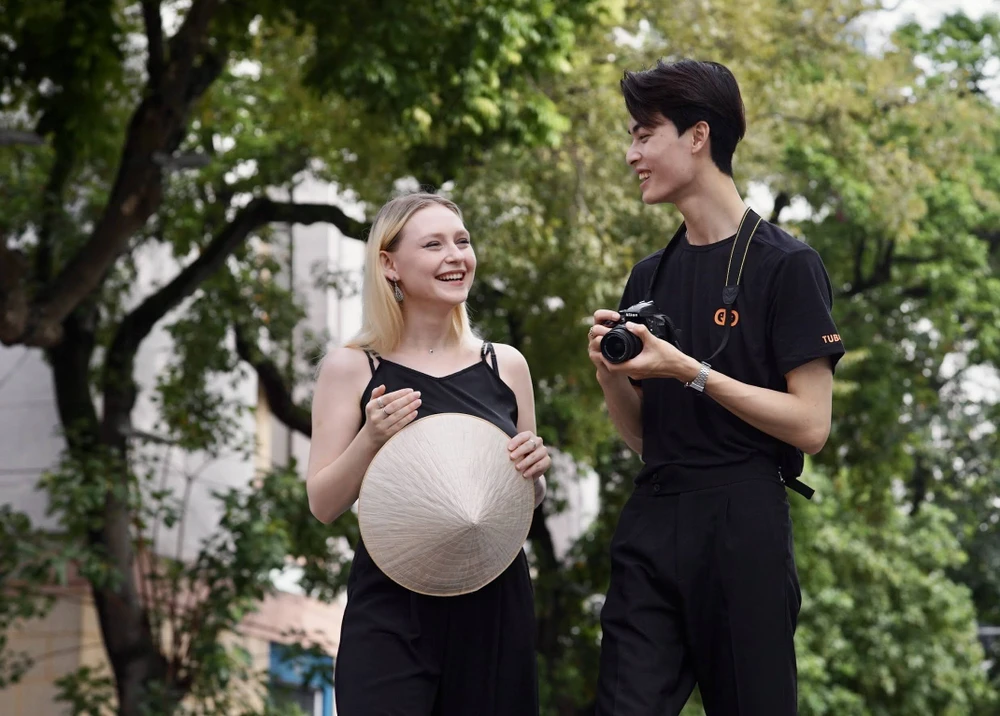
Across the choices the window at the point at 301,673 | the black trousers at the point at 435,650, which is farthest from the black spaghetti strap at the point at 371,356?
the window at the point at 301,673

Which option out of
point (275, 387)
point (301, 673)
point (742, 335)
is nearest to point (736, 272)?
point (742, 335)

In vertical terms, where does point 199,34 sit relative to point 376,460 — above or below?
above

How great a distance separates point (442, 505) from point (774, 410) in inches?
32.6

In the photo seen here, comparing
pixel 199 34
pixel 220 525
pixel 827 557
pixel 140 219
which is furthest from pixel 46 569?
pixel 827 557

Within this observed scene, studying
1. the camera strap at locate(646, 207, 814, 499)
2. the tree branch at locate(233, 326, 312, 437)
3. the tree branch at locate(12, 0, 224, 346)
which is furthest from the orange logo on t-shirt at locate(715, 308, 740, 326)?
the tree branch at locate(233, 326, 312, 437)

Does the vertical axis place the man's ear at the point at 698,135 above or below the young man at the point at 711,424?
above

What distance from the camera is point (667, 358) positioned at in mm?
3467

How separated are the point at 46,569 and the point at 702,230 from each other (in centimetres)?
832

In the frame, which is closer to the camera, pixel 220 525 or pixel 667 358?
pixel 667 358

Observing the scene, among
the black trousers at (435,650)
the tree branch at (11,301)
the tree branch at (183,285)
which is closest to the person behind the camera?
the black trousers at (435,650)

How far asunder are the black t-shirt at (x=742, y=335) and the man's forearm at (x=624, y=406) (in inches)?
2.5

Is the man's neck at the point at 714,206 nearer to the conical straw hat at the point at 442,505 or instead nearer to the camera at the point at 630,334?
the camera at the point at 630,334

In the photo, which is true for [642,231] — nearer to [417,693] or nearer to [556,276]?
[556,276]

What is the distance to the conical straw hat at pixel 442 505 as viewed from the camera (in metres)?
3.77
